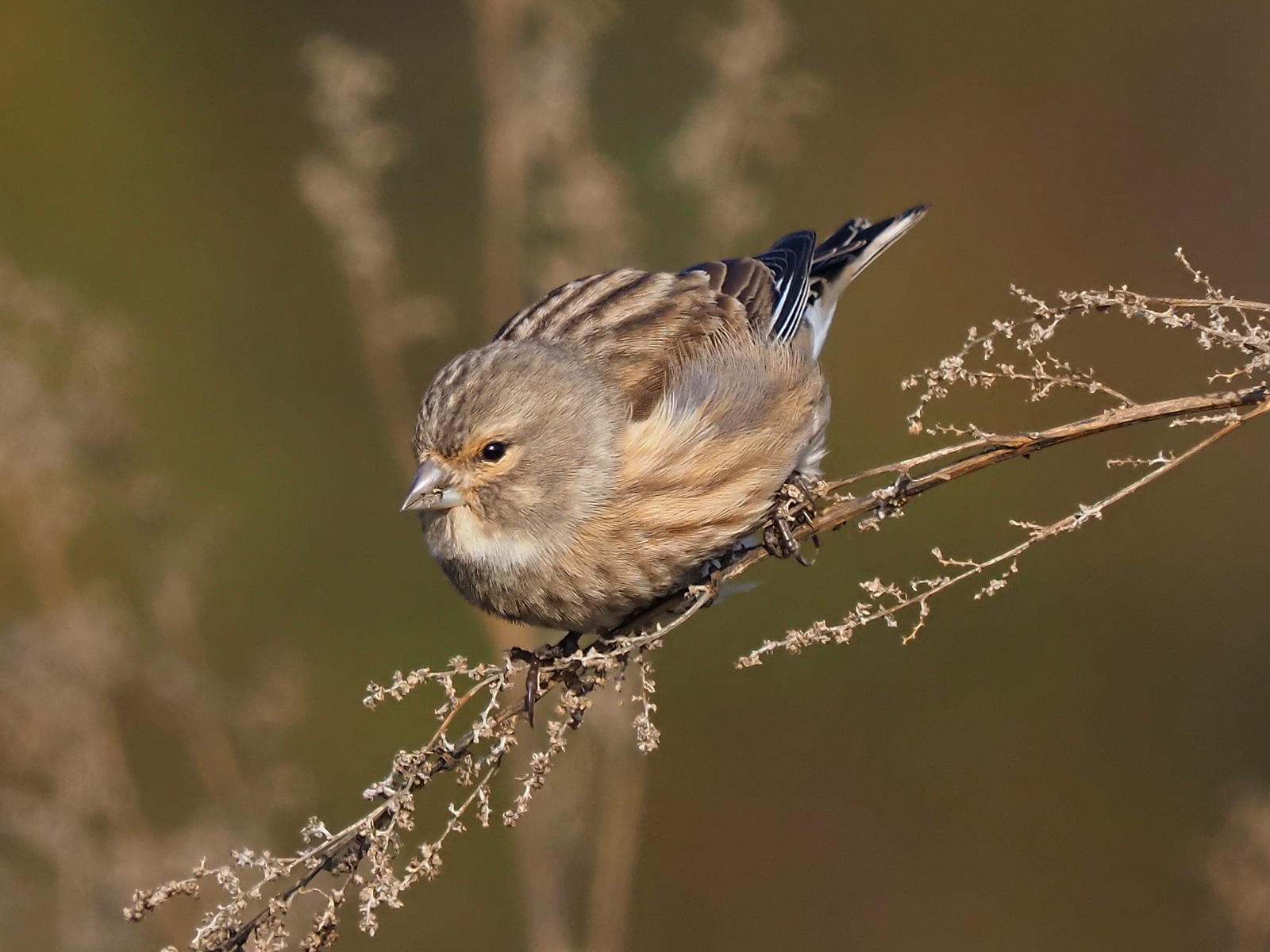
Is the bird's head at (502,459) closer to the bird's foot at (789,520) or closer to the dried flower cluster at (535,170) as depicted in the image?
the bird's foot at (789,520)

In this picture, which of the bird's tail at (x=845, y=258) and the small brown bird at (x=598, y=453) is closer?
the small brown bird at (x=598, y=453)

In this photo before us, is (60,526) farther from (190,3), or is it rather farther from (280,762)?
(190,3)

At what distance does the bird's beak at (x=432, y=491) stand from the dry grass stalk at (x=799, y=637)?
613mm

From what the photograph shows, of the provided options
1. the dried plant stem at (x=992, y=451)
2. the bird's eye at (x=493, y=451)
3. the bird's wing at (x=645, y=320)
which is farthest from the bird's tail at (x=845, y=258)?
the dried plant stem at (x=992, y=451)

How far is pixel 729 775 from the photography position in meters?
6.54

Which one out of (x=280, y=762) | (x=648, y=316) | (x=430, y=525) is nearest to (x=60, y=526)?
(x=280, y=762)

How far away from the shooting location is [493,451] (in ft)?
11.1

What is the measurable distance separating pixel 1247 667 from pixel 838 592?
6.22 ft

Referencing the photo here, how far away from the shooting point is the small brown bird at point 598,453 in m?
3.29

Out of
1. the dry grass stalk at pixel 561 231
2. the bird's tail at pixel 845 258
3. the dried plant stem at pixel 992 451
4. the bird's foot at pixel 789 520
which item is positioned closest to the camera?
the dried plant stem at pixel 992 451

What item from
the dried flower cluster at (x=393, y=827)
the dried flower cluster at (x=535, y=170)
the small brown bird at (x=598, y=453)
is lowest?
the dried flower cluster at (x=393, y=827)

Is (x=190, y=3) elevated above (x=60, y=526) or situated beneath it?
elevated above

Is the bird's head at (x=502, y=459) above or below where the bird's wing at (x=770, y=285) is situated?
below

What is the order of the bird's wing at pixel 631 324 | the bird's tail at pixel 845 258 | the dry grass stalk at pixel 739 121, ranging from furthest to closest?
the bird's tail at pixel 845 258, the dry grass stalk at pixel 739 121, the bird's wing at pixel 631 324
